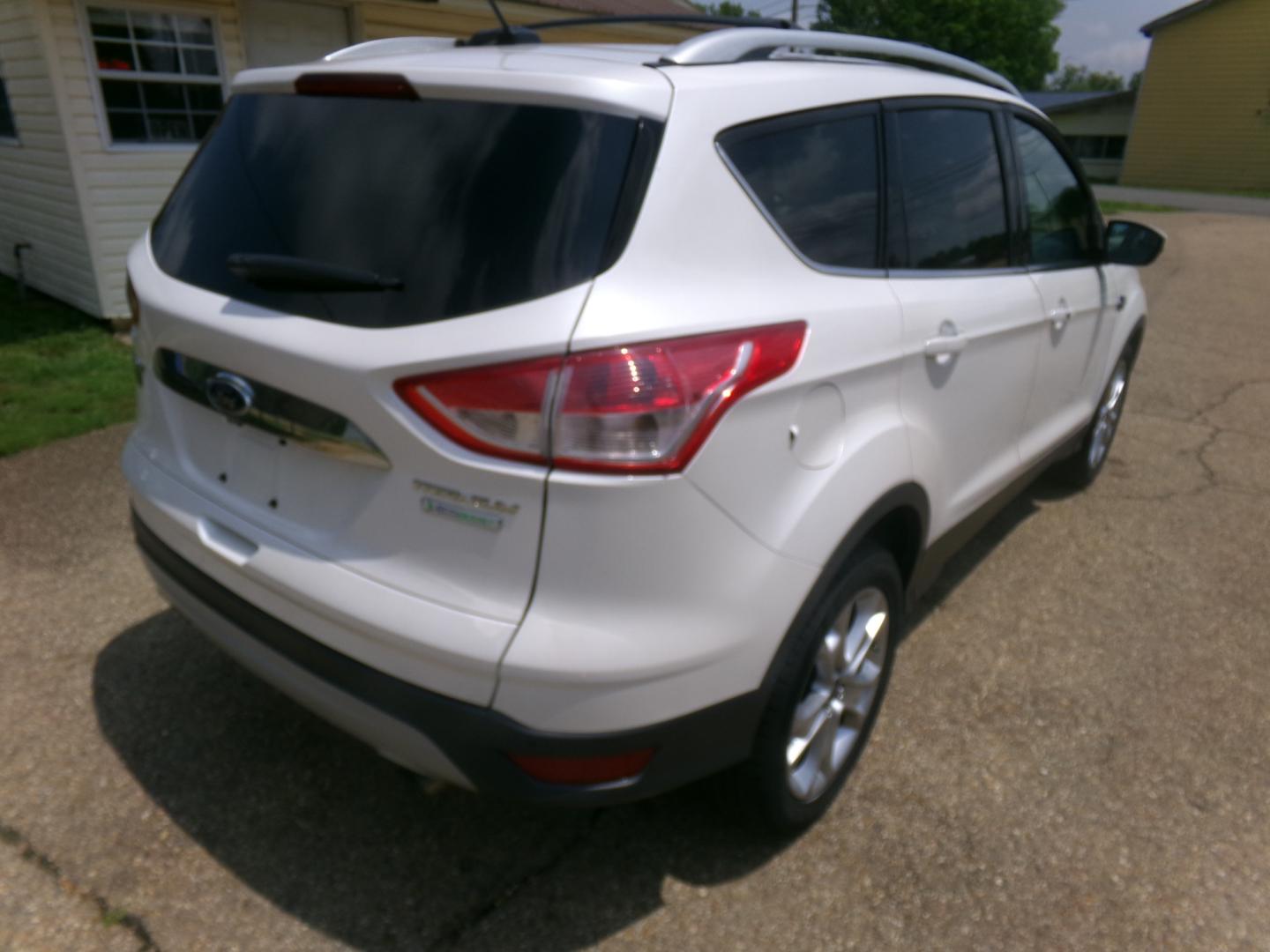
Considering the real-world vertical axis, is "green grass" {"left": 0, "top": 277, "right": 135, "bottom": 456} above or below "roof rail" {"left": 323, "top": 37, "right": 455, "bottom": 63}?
below

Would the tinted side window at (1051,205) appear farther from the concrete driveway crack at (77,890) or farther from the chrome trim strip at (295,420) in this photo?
the concrete driveway crack at (77,890)

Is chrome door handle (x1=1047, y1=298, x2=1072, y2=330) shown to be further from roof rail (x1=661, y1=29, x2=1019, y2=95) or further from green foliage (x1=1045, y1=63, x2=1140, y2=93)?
green foliage (x1=1045, y1=63, x2=1140, y2=93)

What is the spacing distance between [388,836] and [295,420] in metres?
1.12

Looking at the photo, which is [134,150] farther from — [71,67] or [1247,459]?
[1247,459]

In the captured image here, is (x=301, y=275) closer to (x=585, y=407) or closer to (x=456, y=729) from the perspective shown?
(x=585, y=407)

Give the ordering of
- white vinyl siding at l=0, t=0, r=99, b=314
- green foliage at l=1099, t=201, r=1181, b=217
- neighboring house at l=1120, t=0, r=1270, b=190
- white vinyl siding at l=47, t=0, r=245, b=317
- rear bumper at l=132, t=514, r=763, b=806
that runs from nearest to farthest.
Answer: rear bumper at l=132, t=514, r=763, b=806 → white vinyl siding at l=47, t=0, r=245, b=317 → white vinyl siding at l=0, t=0, r=99, b=314 → green foliage at l=1099, t=201, r=1181, b=217 → neighboring house at l=1120, t=0, r=1270, b=190

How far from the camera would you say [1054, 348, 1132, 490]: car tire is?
15.3ft

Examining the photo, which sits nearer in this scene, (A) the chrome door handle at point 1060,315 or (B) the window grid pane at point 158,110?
(A) the chrome door handle at point 1060,315

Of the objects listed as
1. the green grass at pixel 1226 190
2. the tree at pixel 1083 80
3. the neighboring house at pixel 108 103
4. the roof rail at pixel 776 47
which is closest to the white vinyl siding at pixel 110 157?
the neighboring house at pixel 108 103

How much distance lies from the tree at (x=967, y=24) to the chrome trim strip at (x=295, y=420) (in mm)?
59350

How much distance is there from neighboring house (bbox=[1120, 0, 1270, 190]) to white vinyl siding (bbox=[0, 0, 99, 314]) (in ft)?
120

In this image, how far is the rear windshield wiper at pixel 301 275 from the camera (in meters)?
1.89

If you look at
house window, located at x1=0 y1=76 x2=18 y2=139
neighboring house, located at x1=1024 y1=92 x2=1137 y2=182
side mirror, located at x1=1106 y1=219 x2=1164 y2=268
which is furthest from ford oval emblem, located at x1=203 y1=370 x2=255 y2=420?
neighboring house, located at x1=1024 y1=92 x2=1137 y2=182

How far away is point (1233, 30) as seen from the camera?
3353cm
